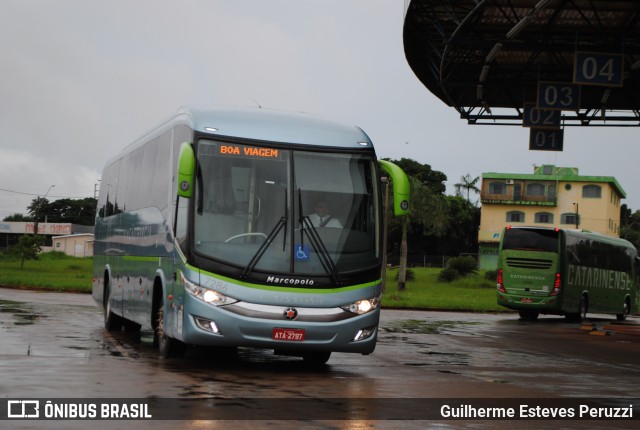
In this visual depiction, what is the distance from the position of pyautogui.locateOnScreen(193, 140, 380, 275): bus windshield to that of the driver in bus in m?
0.01

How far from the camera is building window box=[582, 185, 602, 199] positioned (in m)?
105

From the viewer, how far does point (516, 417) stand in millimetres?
10156

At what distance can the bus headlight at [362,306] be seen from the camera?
13820 millimetres

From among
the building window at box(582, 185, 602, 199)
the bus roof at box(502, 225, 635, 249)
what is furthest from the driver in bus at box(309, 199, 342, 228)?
the building window at box(582, 185, 602, 199)

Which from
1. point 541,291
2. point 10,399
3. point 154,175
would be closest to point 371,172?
point 154,175

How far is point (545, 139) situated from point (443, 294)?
83.2 ft

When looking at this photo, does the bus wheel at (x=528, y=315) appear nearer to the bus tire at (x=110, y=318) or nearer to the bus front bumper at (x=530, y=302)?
the bus front bumper at (x=530, y=302)

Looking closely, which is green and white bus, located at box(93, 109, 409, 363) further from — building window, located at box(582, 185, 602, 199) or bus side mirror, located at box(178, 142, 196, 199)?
building window, located at box(582, 185, 602, 199)

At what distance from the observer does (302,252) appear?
13.8 metres

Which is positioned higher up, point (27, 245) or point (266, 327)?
point (27, 245)

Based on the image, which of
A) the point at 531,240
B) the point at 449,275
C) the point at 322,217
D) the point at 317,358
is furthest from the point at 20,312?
the point at 449,275

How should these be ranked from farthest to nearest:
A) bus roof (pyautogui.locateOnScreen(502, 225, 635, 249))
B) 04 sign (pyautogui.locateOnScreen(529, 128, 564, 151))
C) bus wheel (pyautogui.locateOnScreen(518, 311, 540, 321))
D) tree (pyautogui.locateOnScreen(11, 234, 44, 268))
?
1. tree (pyautogui.locateOnScreen(11, 234, 44, 268))
2. bus wheel (pyautogui.locateOnScreen(518, 311, 540, 321))
3. bus roof (pyautogui.locateOnScreen(502, 225, 635, 249))
4. 04 sign (pyautogui.locateOnScreen(529, 128, 564, 151))

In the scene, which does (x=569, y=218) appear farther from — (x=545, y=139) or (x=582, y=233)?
(x=545, y=139)

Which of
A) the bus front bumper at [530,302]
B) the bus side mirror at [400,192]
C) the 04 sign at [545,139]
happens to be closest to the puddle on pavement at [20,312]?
the bus side mirror at [400,192]
